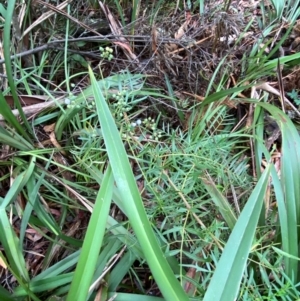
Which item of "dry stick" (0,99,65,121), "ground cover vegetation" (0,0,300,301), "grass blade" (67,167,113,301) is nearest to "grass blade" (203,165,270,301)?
"ground cover vegetation" (0,0,300,301)

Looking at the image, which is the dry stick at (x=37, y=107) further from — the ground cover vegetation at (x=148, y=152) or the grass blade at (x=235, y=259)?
the grass blade at (x=235, y=259)

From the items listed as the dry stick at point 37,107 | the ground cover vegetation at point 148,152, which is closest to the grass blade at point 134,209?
the ground cover vegetation at point 148,152

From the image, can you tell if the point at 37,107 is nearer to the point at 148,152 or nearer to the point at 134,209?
the point at 148,152

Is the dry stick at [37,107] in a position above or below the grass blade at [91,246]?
above

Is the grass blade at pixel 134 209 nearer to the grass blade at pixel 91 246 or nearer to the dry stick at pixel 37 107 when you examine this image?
the grass blade at pixel 91 246

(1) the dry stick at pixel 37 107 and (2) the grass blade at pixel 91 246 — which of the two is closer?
(2) the grass blade at pixel 91 246

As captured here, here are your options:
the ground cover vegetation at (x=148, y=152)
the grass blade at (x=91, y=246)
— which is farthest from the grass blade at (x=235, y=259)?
the grass blade at (x=91, y=246)

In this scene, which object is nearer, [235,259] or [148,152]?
[235,259]

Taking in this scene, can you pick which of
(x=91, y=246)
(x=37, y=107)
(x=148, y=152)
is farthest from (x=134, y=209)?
(x=37, y=107)

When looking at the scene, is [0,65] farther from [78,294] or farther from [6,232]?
[78,294]

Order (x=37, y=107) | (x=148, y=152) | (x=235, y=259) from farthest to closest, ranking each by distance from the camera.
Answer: (x=37, y=107)
(x=148, y=152)
(x=235, y=259)
